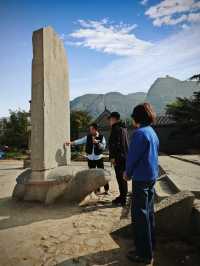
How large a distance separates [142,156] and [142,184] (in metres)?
0.32

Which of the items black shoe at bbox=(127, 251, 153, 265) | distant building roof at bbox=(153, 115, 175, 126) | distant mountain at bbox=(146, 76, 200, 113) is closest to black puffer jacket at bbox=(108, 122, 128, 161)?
black shoe at bbox=(127, 251, 153, 265)

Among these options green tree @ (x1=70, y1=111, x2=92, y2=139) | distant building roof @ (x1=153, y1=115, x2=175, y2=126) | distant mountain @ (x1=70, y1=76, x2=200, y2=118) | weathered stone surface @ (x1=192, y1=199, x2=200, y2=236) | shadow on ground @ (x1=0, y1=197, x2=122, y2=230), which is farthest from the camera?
distant mountain @ (x1=70, y1=76, x2=200, y2=118)

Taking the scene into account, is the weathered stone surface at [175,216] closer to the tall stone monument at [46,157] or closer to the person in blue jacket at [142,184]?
the person in blue jacket at [142,184]

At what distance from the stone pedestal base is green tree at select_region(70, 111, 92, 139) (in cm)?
2554

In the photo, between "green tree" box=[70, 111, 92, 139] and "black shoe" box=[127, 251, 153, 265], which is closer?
"black shoe" box=[127, 251, 153, 265]

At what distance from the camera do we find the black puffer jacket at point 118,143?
5086 millimetres

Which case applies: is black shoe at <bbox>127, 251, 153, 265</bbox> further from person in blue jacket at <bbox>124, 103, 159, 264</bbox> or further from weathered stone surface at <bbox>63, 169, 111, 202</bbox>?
weathered stone surface at <bbox>63, 169, 111, 202</bbox>

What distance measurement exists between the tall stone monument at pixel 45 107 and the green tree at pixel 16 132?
23032mm

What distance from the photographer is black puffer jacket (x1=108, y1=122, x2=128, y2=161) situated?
5086 mm

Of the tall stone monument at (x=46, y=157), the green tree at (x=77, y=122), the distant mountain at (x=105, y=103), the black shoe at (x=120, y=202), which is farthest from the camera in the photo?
the distant mountain at (x=105, y=103)

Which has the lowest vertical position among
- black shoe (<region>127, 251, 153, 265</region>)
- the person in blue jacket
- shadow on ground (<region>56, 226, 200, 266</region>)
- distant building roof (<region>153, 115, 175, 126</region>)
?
shadow on ground (<region>56, 226, 200, 266</region>)

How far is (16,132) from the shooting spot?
28.5 meters

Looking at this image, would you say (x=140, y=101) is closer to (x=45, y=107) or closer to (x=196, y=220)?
(x=45, y=107)

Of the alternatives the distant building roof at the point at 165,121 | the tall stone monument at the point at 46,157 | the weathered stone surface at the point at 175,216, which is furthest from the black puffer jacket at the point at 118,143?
the distant building roof at the point at 165,121
